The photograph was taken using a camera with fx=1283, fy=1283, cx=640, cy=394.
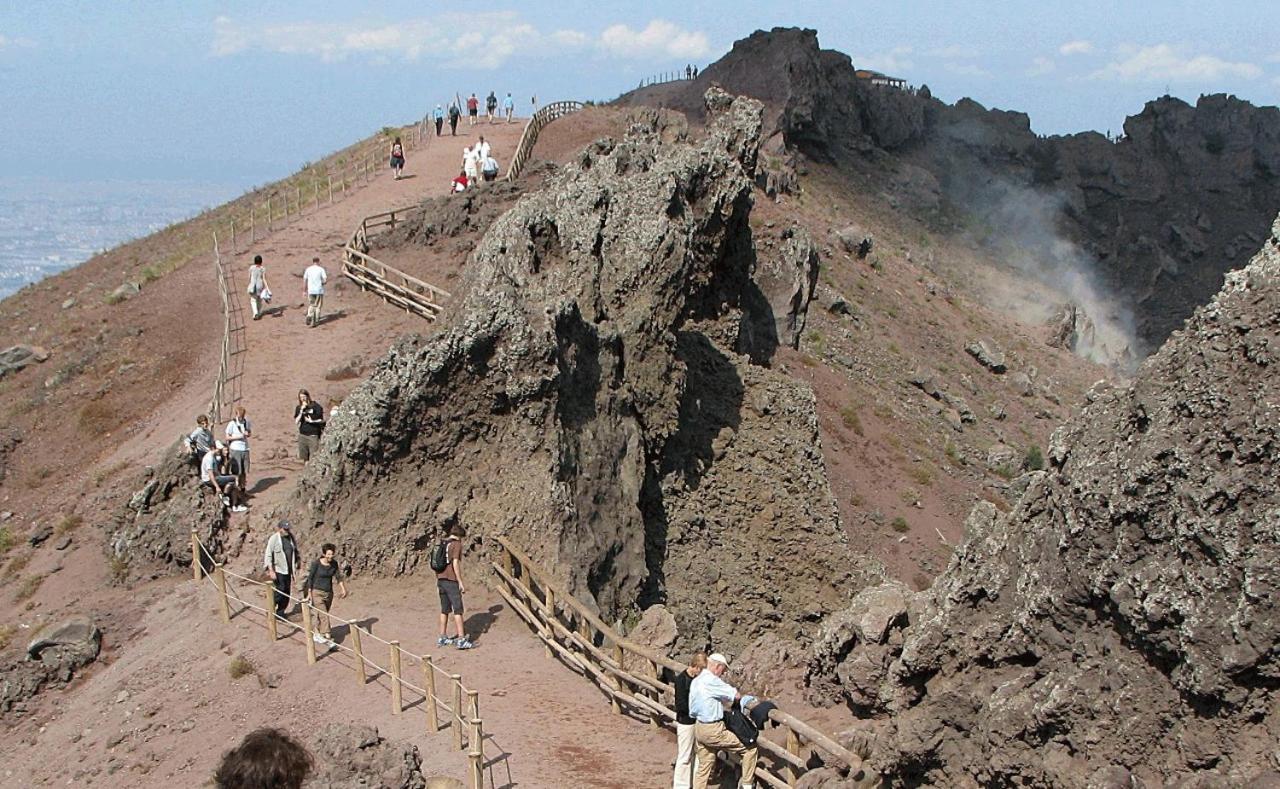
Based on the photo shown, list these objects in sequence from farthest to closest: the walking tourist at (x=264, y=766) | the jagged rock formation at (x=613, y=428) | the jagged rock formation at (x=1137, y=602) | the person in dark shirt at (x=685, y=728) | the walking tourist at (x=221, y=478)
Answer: the walking tourist at (x=221, y=478) < the jagged rock formation at (x=613, y=428) < the person in dark shirt at (x=685, y=728) < the jagged rock formation at (x=1137, y=602) < the walking tourist at (x=264, y=766)

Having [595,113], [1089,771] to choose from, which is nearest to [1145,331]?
[595,113]

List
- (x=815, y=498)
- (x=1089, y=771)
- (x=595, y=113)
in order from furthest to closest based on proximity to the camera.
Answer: (x=595, y=113)
(x=815, y=498)
(x=1089, y=771)

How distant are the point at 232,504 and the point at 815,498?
11237 mm

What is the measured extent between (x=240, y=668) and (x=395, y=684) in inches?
117

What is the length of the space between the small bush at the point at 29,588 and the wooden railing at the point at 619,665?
31.0ft

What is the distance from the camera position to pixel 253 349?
32188 millimetres

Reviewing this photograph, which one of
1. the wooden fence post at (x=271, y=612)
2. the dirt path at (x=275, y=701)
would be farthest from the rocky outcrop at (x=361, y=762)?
the wooden fence post at (x=271, y=612)

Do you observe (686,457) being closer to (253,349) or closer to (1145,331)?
(253,349)

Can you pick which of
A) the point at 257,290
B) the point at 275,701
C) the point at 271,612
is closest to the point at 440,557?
the point at 271,612

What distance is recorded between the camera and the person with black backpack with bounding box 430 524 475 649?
61.1 feet

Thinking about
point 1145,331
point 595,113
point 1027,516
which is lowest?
point 1145,331

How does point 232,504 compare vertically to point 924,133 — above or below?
below

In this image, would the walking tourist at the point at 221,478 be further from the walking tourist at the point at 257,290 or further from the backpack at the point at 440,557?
the walking tourist at the point at 257,290

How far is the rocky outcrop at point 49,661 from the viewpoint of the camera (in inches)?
792
